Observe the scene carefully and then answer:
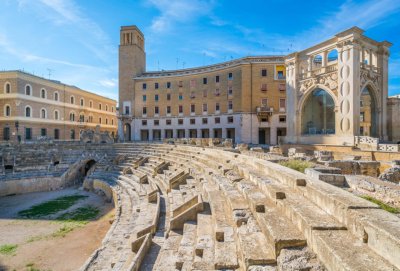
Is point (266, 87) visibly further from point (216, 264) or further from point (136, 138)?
point (216, 264)

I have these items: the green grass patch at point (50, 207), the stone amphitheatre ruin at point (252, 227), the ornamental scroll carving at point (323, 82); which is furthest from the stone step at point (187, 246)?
the ornamental scroll carving at point (323, 82)

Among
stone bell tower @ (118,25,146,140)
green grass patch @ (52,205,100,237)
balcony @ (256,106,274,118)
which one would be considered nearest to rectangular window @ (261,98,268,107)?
balcony @ (256,106,274,118)

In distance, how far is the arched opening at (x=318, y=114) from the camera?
21766 mm

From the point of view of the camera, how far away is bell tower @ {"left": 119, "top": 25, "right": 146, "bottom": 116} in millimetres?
38406

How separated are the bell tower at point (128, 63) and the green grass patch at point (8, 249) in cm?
3163

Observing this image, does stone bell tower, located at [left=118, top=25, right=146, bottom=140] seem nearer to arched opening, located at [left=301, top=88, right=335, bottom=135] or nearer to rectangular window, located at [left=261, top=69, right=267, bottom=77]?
rectangular window, located at [left=261, top=69, right=267, bottom=77]

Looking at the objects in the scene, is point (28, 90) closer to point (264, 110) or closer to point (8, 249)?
point (8, 249)

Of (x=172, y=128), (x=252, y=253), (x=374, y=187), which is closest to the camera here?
(x=252, y=253)

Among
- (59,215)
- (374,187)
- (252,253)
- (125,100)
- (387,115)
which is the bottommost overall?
(59,215)

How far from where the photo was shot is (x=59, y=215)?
1302 centimetres

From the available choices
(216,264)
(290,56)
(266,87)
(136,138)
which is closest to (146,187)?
(216,264)

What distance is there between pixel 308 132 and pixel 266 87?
10.8 m

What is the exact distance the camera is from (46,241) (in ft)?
31.6

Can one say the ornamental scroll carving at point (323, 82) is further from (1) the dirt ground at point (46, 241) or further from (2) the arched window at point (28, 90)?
(2) the arched window at point (28, 90)
